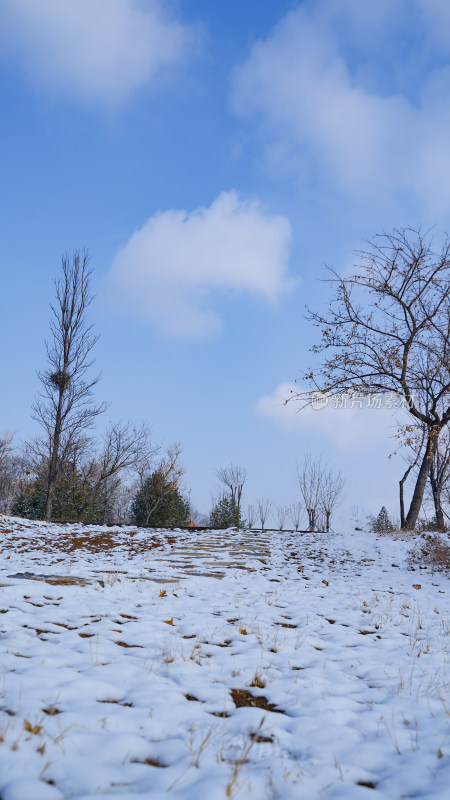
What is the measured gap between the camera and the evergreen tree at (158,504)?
95.2 feet

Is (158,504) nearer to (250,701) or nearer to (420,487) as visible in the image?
(420,487)

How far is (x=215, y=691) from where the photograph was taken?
108 inches

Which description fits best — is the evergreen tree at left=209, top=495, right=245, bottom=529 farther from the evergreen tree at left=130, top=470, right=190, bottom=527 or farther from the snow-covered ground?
the snow-covered ground

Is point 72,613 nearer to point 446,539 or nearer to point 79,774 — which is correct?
point 79,774

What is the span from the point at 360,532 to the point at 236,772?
1385cm

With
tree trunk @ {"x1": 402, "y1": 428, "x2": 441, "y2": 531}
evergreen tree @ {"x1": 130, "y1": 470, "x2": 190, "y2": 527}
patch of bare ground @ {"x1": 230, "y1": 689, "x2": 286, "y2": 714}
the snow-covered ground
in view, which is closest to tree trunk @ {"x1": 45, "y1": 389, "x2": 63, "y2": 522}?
evergreen tree @ {"x1": 130, "y1": 470, "x2": 190, "y2": 527}

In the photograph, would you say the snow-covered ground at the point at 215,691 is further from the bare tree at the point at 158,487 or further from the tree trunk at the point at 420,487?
the bare tree at the point at 158,487

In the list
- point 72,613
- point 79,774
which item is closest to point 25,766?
point 79,774

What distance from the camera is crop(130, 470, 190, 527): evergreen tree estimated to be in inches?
1142

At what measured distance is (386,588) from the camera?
23.6ft

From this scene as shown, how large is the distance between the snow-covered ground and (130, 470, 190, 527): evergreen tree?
76.1 ft

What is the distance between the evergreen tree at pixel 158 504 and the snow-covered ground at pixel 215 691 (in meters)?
23.2

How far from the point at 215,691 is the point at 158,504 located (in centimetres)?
2731

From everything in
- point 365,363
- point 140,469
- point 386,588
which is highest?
point 365,363
